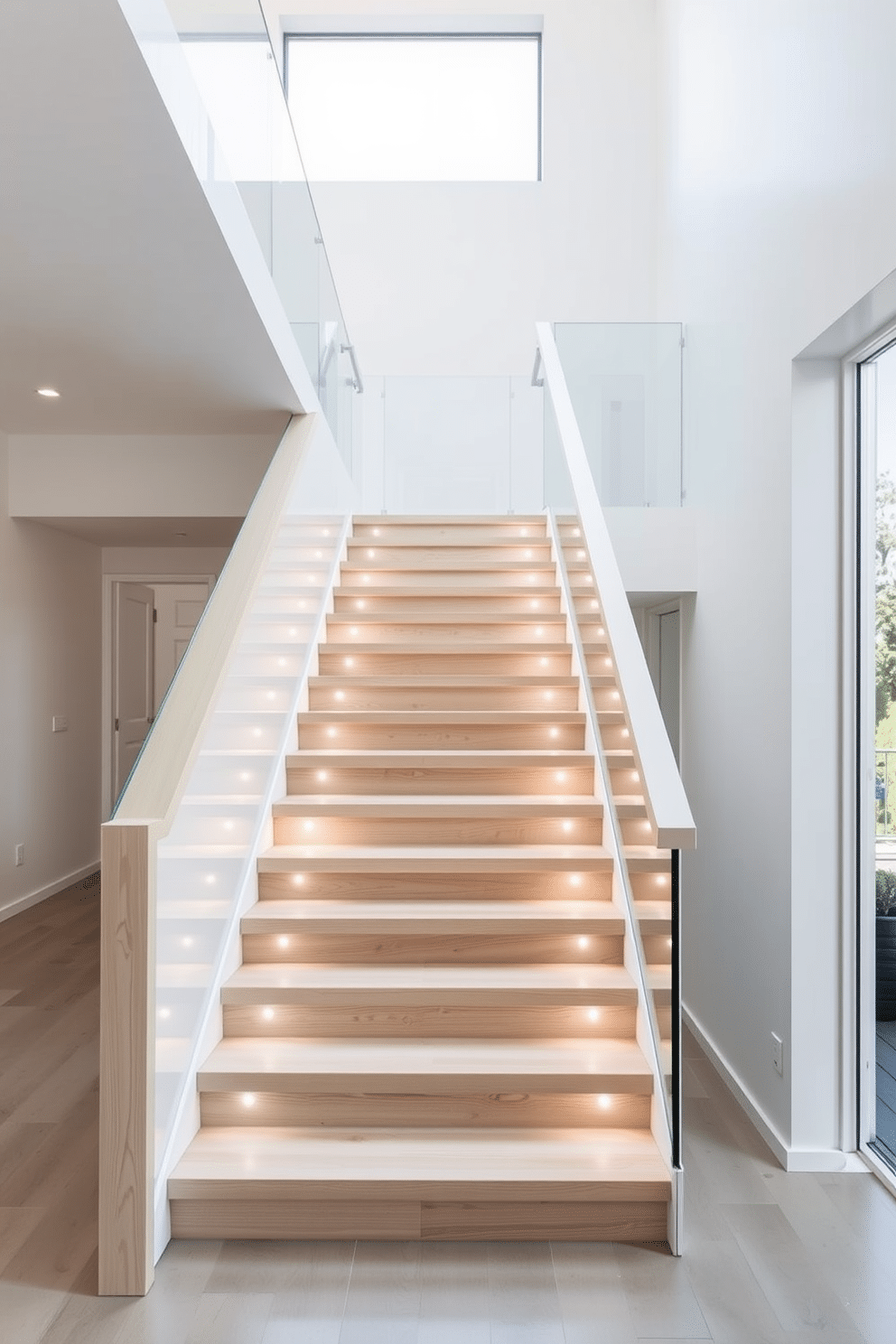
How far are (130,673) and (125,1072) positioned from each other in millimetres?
6288

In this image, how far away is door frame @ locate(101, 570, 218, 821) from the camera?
788 centimetres

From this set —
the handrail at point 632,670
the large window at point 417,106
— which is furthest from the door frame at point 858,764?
the large window at point 417,106

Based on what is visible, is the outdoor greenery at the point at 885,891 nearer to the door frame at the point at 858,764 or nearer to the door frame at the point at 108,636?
the door frame at the point at 858,764

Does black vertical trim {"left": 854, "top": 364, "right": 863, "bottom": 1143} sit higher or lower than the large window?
lower

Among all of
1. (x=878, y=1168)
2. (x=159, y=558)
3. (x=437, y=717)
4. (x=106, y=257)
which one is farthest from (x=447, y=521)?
(x=878, y=1168)

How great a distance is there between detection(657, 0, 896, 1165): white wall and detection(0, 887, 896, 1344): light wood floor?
514 mm

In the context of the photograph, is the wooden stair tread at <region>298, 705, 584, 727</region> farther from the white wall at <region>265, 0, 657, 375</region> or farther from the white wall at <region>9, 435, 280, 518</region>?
the white wall at <region>265, 0, 657, 375</region>

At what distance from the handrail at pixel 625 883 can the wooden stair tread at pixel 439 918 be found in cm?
13

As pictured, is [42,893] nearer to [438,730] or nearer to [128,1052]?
[438,730]

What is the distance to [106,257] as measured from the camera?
3.49 meters

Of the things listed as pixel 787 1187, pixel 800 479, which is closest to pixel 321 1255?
pixel 787 1187

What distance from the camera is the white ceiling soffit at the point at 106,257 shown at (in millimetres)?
2439

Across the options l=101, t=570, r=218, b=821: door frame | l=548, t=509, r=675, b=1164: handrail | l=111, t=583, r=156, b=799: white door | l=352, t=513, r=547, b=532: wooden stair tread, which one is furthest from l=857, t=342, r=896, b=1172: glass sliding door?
l=111, t=583, r=156, b=799: white door

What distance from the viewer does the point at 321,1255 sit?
8.47 ft
